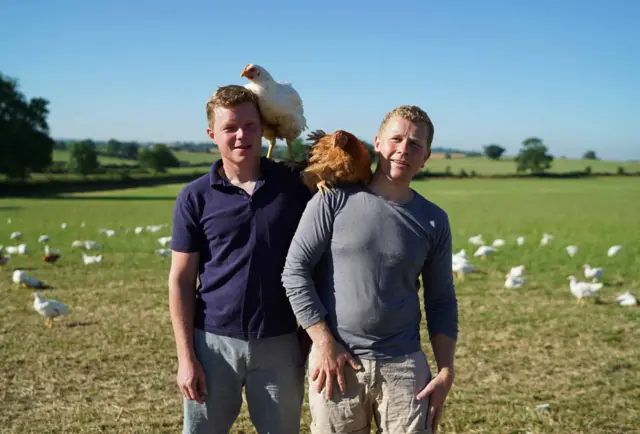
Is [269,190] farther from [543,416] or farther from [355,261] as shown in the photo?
[543,416]

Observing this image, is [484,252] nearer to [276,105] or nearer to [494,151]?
[276,105]

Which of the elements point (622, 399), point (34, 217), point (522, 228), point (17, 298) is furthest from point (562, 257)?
point (34, 217)

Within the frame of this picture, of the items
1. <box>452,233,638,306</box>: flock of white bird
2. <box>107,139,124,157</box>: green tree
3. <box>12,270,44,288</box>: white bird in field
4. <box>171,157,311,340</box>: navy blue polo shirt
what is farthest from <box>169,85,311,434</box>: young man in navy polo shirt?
<box>107,139,124,157</box>: green tree

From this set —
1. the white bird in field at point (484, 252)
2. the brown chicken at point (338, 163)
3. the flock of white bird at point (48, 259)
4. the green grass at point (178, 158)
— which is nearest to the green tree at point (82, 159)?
the green grass at point (178, 158)

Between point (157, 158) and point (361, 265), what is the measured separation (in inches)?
3333

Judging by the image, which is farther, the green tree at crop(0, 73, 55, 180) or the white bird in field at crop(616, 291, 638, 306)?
the green tree at crop(0, 73, 55, 180)

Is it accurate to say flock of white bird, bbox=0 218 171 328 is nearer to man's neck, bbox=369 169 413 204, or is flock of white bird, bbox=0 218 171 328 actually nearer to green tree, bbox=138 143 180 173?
man's neck, bbox=369 169 413 204

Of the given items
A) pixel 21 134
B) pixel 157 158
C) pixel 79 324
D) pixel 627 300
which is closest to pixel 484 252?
pixel 627 300

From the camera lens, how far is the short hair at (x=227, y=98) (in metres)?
2.62

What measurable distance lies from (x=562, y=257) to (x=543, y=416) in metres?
9.46

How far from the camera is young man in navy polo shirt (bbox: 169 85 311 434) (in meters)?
2.65

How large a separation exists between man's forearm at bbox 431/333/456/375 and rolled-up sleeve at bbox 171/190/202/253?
119 centimetres

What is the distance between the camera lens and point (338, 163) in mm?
2531

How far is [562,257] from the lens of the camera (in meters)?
13.5
